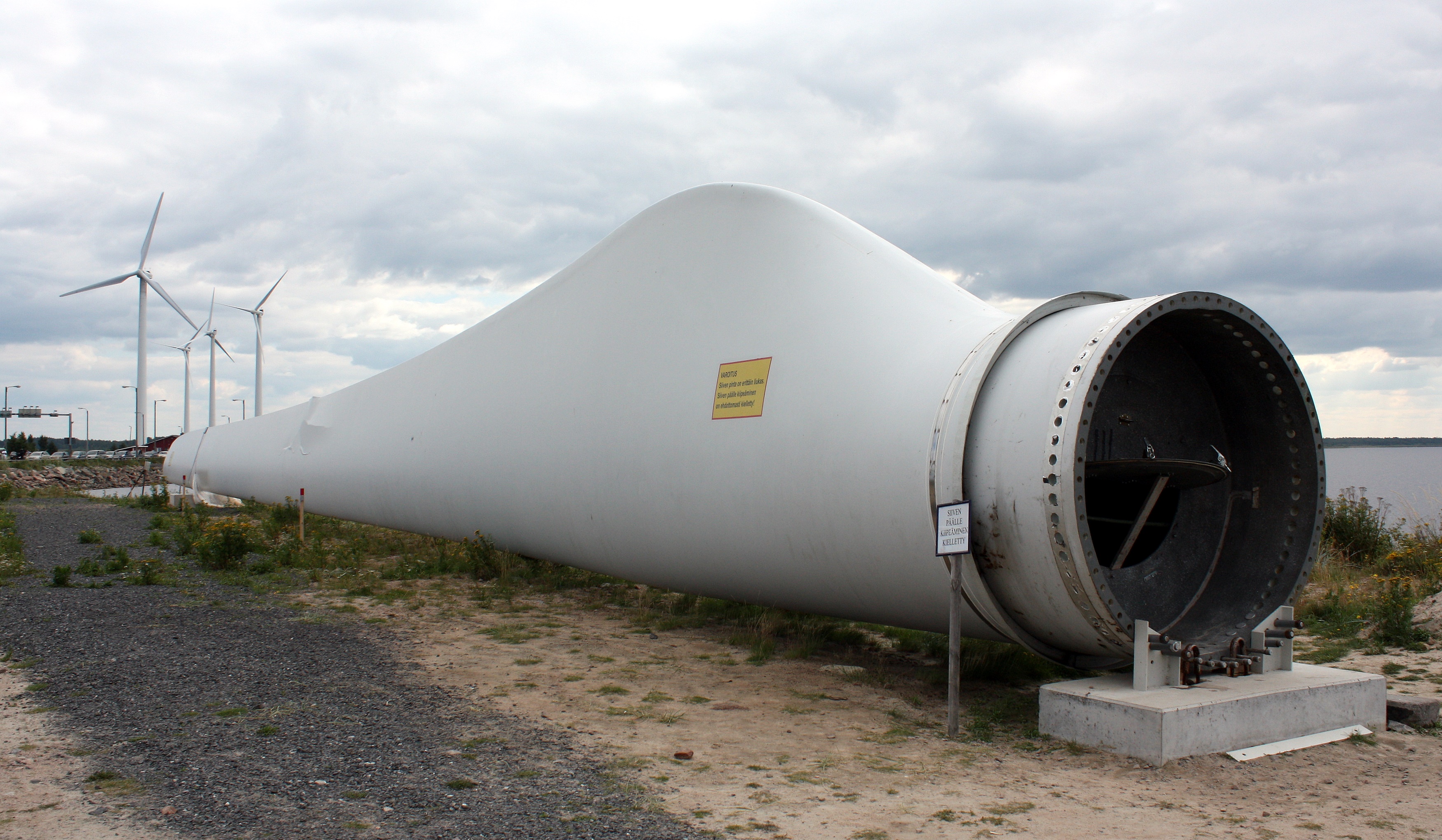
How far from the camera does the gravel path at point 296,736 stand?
3758 mm

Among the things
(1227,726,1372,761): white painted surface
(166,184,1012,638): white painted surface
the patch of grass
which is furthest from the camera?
(166,184,1012,638): white painted surface

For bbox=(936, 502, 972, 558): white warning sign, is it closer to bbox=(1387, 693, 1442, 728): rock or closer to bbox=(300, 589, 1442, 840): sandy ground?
bbox=(300, 589, 1442, 840): sandy ground

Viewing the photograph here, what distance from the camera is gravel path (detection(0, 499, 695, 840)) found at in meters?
3.76

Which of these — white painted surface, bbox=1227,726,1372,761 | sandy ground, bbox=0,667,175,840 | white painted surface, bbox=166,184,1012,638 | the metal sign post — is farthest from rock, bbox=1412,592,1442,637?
sandy ground, bbox=0,667,175,840

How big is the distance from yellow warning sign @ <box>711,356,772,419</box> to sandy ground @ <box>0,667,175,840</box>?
4350 millimetres

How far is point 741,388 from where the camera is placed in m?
7.11

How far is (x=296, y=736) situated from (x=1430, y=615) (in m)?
8.46

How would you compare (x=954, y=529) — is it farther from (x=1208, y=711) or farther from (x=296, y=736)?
(x=296, y=736)

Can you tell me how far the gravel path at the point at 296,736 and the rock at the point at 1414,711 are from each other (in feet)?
14.7

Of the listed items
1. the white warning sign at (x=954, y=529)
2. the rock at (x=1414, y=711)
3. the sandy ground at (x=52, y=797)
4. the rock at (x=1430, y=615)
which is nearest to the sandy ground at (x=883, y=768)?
the rock at (x=1414, y=711)

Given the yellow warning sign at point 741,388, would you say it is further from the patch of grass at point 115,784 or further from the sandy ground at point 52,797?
the sandy ground at point 52,797

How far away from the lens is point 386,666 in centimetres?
656

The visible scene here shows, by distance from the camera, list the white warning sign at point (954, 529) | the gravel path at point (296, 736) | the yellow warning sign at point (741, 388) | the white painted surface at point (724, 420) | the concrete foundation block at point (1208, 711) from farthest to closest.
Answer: the yellow warning sign at point (741, 388), the white painted surface at point (724, 420), the white warning sign at point (954, 529), the concrete foundation block at point (1208, 711), the gravel path at point (296, 736)

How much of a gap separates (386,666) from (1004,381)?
14.9 ft
